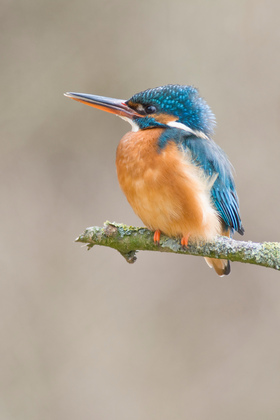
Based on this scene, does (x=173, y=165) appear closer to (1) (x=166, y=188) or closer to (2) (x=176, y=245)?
(1) (x=166, y=188)

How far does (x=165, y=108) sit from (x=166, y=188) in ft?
0.97

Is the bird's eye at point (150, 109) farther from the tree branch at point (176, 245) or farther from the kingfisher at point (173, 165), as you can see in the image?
the tree branch at point (176, 245)

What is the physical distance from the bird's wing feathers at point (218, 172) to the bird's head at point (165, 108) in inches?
2.1

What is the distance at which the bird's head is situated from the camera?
1982 mm

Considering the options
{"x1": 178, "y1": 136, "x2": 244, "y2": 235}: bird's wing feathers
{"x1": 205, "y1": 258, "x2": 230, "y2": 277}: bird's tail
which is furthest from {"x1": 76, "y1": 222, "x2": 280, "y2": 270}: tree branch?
{"x1": 205, "y1": 258, "x2": 230, "y2": 277}: bird's tail

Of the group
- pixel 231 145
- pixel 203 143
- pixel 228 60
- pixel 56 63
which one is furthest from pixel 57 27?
pixel 203 143

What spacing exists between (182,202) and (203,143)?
0.75 feet

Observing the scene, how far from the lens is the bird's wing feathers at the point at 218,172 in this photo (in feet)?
6.46

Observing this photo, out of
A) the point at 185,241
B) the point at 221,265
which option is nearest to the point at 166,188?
the point at 185,241

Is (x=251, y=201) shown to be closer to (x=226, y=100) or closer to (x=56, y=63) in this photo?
(x=226, y=100)

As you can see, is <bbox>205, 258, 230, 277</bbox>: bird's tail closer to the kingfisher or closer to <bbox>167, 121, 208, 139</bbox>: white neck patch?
the kingfisher

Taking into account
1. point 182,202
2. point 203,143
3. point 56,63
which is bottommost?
point 182,202

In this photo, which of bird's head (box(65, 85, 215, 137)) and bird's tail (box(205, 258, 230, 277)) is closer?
bird's head (box(65, 85, 215, 137))

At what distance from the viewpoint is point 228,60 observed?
336 cm
